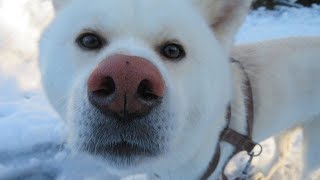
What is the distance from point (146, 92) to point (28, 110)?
240 cm

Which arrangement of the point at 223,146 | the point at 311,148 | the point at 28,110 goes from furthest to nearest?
the point at 28,110 → the point at 311,148 → the point at 223,146

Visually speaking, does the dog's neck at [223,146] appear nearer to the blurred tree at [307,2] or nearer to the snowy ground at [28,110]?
the snowy ground at [28,110]

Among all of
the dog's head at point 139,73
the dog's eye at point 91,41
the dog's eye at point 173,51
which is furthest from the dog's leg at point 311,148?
the dog's eye at point 91,41

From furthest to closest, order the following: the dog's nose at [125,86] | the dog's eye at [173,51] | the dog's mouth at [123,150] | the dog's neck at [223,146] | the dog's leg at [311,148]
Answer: the dog's leg at [311,148], the dog's neck at [223,146], the dog's eye at [173,51], the dog's mouth at [123,150], the dog's nose at [125,86]

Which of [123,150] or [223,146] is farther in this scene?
[223,146]

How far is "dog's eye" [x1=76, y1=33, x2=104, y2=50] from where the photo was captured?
1998 mm

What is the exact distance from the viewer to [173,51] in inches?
80.4

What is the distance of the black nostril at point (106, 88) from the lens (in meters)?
1.63

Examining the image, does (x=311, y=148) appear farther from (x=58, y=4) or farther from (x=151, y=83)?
(x=151, y=83)

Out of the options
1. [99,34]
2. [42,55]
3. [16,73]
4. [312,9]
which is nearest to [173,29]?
[99,34]

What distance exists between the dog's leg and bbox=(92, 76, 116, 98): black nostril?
183 cm

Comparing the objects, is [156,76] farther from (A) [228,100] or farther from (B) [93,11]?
(A) [228,100]

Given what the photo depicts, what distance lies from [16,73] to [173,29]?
280 centimetres

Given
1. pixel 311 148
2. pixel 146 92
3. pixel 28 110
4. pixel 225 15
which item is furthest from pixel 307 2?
pixel 146 92
